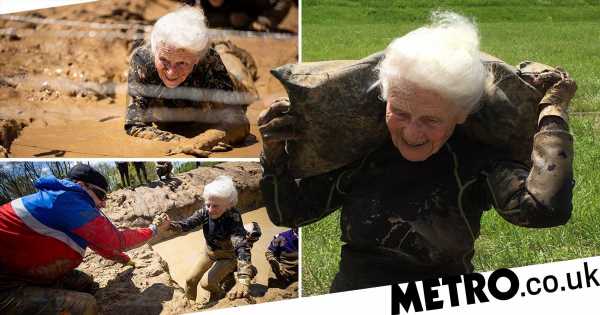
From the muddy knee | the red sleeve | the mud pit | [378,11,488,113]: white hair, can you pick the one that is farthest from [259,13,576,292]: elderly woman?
the muddy knee

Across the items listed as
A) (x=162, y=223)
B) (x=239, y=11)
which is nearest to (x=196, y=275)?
(x=162, y=223)

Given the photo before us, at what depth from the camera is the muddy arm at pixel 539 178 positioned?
465cm

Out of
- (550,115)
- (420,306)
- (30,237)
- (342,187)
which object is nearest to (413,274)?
(420,306)

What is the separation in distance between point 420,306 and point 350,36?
157 centimetres

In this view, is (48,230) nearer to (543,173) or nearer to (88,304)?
(88,304)

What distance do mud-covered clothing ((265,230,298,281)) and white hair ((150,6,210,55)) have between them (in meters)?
1.07

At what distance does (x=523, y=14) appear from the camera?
562cm

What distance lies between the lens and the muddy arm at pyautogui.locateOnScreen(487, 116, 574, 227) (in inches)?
183

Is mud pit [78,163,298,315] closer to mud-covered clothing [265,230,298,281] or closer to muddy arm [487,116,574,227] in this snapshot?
mud-covered clothing [265,230,298,281]

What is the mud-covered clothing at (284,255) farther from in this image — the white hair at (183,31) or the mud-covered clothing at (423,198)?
the white hair at (183,31)

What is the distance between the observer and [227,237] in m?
4.63

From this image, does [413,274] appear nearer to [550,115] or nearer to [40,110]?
[550,115]

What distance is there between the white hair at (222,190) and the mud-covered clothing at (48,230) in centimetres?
57

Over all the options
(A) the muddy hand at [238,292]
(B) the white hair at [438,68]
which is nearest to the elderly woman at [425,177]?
(B) the white hair at [438,68]
